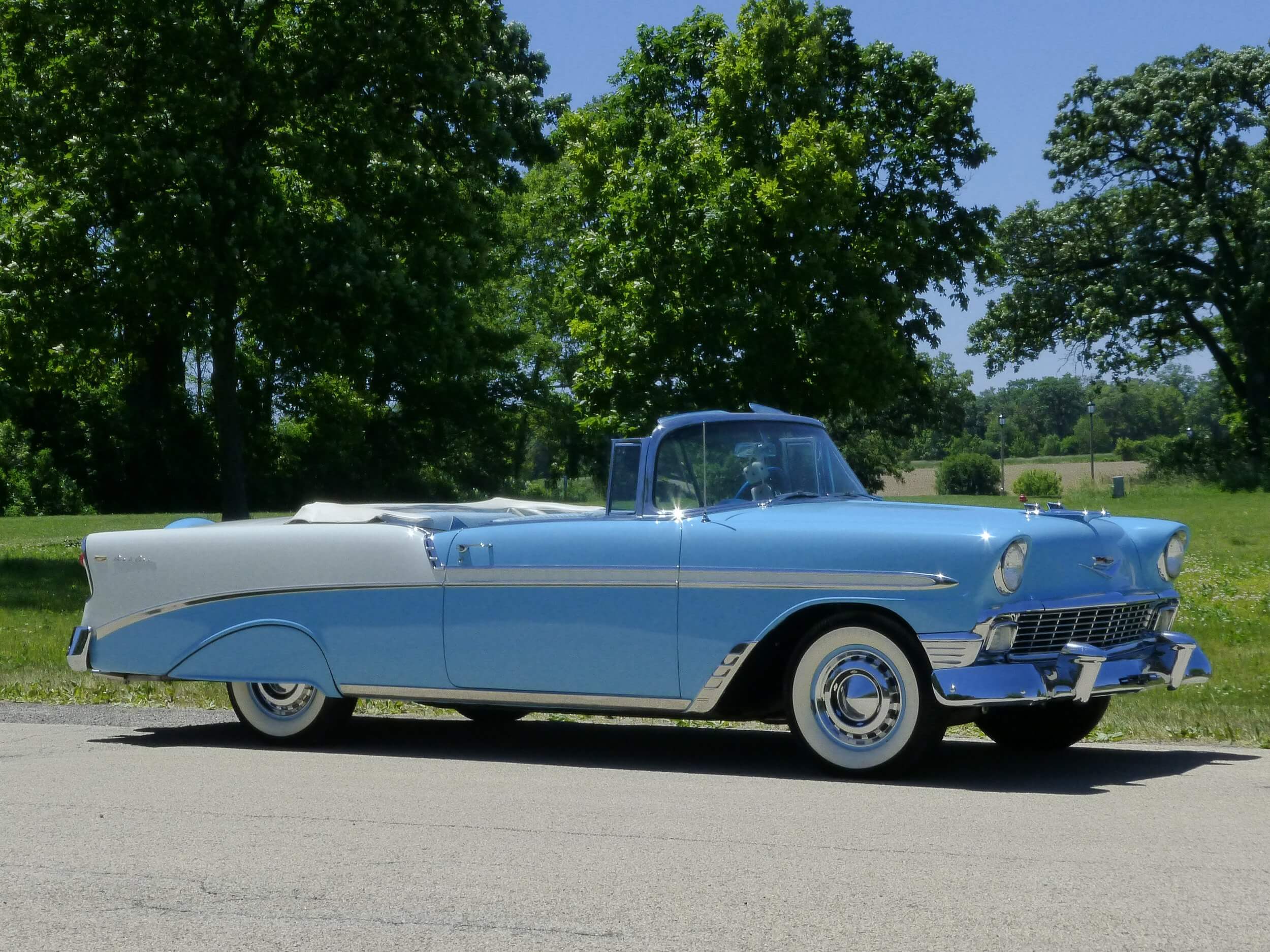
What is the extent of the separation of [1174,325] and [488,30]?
33.0 meters

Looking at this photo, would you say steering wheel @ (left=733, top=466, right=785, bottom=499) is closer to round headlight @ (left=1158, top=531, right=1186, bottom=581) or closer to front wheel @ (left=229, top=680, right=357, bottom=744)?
round headlight @ (left=1158, top=531, right=1186, bottom=581)

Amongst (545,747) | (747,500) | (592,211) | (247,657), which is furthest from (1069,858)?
(592,211)

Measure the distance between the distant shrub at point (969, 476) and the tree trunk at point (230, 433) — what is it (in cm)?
5843

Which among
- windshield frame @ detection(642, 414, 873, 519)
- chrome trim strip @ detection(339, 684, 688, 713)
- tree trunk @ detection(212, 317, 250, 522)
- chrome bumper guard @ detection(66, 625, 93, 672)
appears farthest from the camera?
tree trunk @ detection(212, 317, 250, 522)

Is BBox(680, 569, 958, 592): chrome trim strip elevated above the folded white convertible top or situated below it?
below

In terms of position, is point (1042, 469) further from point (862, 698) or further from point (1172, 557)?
point (862, 698)

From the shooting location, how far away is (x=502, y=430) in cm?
4966

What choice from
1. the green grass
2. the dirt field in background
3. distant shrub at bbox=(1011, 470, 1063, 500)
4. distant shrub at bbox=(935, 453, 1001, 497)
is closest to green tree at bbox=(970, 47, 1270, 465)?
distant shrub at bbox=(1011, 470, 1063, 500)

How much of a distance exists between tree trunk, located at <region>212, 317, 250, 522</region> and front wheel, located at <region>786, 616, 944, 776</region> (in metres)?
17.8

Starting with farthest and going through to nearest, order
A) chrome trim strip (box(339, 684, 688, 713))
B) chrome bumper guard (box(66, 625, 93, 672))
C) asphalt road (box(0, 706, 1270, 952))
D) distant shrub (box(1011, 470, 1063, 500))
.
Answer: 1. distant shrub (box(1011, 470, 1063, 500))
2. chrome bumper guard (box(66, 625, 93, 672))
3. chrome trim strip (box(339, 684, 688, 713))
4. asphalt road (box(0, 706, 1270, 952))

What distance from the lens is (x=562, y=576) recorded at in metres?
7.05

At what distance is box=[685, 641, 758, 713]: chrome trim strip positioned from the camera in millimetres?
6594

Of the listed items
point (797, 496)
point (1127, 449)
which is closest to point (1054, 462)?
point (1127, 449)

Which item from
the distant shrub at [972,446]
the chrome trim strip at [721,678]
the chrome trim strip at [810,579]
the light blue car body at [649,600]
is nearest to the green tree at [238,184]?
the light blue car body at [649,600]
